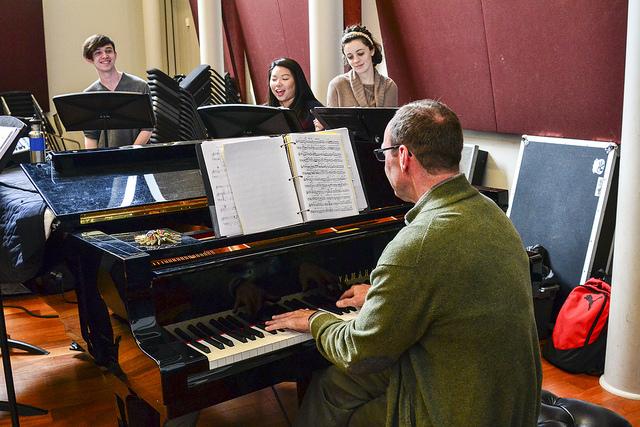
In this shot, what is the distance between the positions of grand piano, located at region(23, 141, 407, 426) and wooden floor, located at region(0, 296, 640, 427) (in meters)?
0.66

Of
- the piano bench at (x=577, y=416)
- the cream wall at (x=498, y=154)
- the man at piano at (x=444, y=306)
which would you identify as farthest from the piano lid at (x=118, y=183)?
the cream wall at (x=498, y=154)

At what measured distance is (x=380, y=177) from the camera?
8.64 feet

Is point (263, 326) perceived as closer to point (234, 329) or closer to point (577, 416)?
point (234, 329)

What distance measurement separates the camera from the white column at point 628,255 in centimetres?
289

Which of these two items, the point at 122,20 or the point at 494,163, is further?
the point at 122,20

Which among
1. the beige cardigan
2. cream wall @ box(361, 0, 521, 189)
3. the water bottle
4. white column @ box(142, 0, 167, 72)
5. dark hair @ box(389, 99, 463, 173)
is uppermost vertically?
white column @ box(142, 0, 167, 72)

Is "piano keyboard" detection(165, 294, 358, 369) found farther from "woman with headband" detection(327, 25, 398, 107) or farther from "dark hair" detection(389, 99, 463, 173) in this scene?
"woman with headband" detection(327, 25, 398, 107)

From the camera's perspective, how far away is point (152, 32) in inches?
350

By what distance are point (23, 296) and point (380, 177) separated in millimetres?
2791

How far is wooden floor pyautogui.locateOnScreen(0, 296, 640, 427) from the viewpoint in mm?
2871

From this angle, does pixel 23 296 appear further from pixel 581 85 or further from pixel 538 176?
pixel 581 85

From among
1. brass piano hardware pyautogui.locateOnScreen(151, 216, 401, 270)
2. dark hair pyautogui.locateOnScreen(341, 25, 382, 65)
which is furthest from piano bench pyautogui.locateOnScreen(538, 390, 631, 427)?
dark hair pyautogui.locateOnScreen(341, 25, 382, 65)

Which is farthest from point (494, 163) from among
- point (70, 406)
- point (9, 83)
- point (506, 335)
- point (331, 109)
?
point (9, 83)

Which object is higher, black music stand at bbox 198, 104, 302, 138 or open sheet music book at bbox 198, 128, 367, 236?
black music stand at bbox 198, 104, 302, 138
